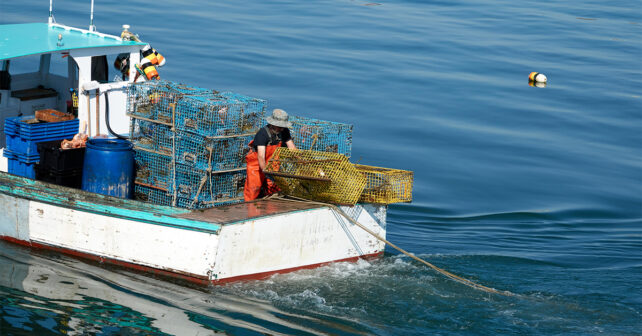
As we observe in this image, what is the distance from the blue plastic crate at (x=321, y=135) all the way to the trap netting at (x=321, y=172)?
2.82ft

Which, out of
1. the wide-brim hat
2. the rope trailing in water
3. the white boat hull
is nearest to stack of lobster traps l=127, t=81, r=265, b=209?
the wide-brim hat

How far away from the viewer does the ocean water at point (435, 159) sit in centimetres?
933

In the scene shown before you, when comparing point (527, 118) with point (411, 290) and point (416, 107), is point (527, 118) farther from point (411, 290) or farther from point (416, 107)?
point (411, 290)

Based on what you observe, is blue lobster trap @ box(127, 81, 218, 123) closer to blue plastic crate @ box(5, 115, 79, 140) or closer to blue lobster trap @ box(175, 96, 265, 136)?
blue lobster trap @ box(175, 96, 265, 136)

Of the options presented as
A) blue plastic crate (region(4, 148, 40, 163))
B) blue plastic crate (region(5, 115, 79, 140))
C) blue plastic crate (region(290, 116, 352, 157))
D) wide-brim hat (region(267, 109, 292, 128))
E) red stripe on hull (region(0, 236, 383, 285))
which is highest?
wide-brim hat (region(267, 109, 292, 128))

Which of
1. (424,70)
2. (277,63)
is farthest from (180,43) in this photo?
(424,70)

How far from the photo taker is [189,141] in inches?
419

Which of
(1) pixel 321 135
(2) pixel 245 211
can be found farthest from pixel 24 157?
(1) pixel 321 135

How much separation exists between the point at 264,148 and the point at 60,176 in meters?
2.89

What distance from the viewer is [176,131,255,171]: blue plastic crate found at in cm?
1053

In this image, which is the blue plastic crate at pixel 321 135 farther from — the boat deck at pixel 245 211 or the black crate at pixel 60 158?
the black crate at pixel 60 158

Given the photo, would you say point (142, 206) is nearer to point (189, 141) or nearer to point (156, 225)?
point (156, 225)

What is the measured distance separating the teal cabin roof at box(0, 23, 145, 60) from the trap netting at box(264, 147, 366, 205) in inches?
134

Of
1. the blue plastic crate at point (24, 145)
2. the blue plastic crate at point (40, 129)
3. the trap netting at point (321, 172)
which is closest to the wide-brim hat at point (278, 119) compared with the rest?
the trap netting at point (321, 172)
